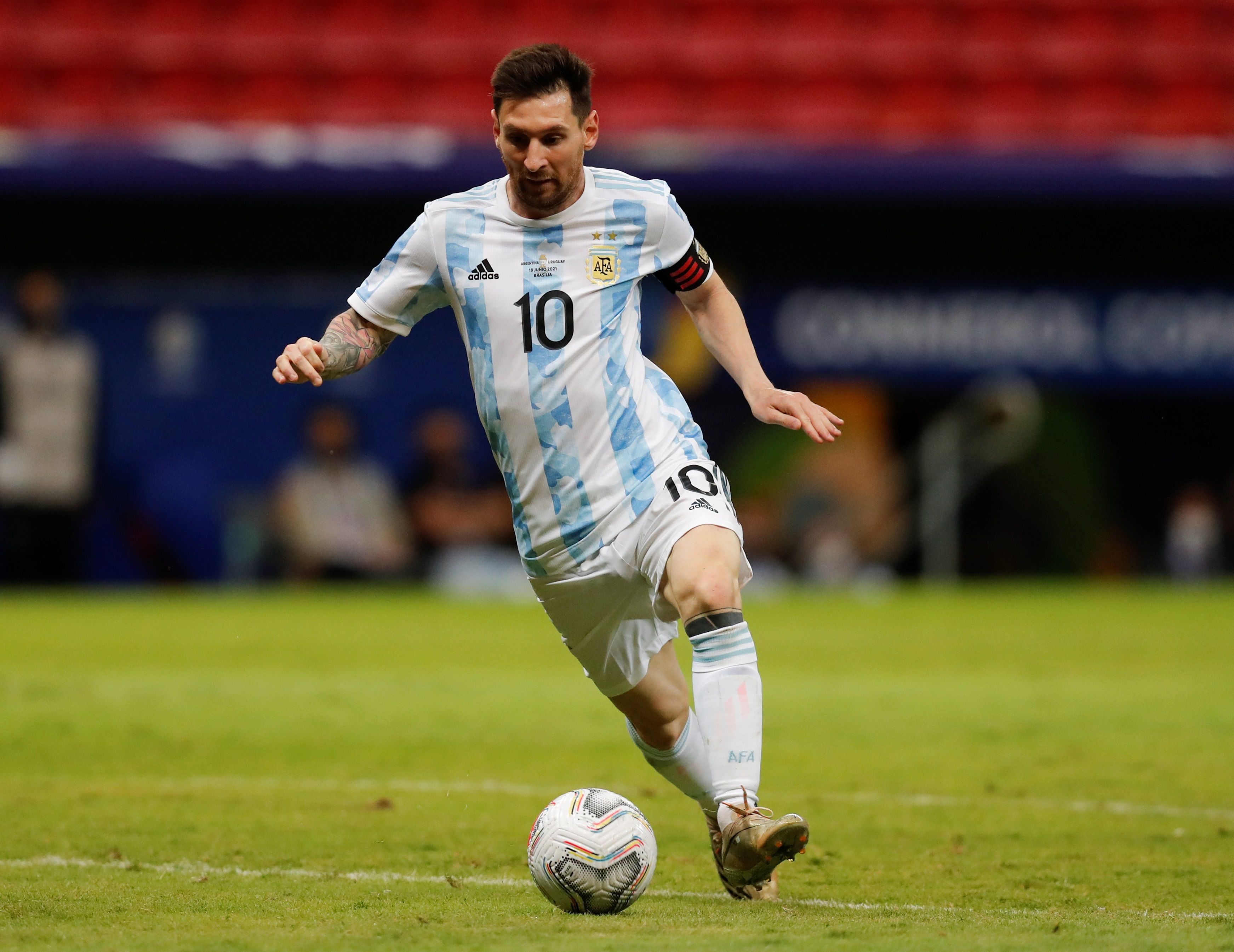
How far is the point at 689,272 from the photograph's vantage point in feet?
17.0

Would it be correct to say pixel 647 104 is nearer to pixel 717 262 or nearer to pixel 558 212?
pixel 717 262

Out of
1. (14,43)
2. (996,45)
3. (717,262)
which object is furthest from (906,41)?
(14,43)

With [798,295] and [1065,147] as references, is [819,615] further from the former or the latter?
[1065,147]

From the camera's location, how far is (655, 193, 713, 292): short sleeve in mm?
5121

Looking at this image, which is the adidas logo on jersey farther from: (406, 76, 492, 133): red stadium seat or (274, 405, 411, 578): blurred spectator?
(406, 76, 492, 133): red stadium seat

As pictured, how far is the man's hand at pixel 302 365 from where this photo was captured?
4805mm

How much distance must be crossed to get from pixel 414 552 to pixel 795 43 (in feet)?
20.4

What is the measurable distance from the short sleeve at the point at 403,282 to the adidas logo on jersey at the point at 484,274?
12cm

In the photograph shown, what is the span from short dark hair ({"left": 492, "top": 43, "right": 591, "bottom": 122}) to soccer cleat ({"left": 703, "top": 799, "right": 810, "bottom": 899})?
6.06 ft

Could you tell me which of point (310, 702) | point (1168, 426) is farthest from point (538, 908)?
point (1168, 426)

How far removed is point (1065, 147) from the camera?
15.5 m

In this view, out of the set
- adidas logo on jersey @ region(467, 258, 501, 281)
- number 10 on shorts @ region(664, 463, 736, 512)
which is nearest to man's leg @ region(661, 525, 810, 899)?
number 10 on shorts @ region(664, 463, 736, 512)

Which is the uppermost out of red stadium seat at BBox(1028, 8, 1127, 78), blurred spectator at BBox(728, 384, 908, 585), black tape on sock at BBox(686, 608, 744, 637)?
red stadium seat at BBox(1028, 8, 1127, 78)

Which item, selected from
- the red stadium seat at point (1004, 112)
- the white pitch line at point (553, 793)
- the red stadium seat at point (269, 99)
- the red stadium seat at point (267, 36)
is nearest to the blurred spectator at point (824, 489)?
the red stadium seat at point (1004, 112)
